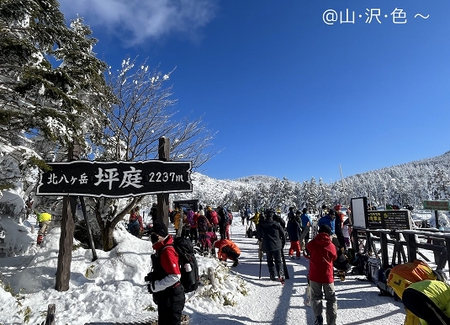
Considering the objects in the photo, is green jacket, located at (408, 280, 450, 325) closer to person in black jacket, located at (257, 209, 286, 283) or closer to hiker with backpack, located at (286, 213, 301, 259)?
person in black jacket, located at (257, 209, 286, 283)

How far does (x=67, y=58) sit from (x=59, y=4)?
1.64 m

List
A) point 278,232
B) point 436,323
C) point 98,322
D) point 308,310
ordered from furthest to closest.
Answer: point 278,232 < point 308,310 < point 98,322 < point 436,323

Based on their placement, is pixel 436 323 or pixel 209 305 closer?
pixel 436 323

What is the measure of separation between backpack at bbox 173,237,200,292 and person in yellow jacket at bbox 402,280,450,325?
8.50ft

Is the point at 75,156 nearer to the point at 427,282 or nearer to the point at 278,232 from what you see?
the point at 278,232

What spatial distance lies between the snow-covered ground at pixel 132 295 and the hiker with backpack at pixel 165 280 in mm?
1506

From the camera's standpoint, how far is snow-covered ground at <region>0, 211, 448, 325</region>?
5074 millimetres

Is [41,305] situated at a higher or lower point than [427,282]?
lower

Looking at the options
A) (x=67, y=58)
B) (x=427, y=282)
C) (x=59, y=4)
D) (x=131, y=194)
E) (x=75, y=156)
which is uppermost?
(x=59, y=4)

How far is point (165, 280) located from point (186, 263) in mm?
494

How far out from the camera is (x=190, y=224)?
13.9 meters

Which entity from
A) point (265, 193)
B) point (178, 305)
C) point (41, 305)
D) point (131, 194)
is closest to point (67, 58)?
point (131, 194)

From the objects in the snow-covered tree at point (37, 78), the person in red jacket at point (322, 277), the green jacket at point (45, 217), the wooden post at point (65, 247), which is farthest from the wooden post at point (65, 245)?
the person in red jacket at point (322, 277)

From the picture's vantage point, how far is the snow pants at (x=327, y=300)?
4426 mm
